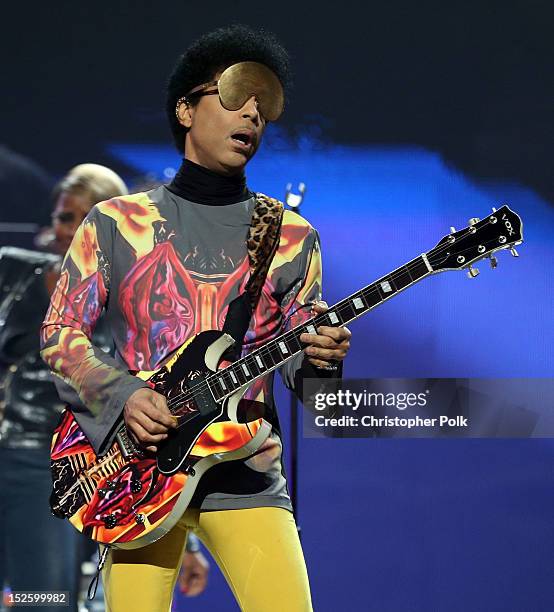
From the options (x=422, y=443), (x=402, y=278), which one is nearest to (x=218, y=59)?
(x=402, y=278)

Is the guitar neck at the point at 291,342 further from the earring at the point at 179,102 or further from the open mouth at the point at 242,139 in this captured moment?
the earring at the point at 179,102

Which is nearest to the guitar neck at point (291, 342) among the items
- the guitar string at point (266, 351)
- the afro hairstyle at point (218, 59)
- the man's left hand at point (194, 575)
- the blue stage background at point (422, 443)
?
the guitar string at point (266, 351)

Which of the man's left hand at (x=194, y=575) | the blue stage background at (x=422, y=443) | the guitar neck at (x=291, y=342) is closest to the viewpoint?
the guitar neck at (x=291, y=342)

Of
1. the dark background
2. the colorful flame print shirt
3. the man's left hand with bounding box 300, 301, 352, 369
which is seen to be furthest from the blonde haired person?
the man's left hand with bounding box 300, 301, 352, 369

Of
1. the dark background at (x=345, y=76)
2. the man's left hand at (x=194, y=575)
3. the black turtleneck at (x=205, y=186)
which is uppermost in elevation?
the dark background at (x=345, y=76)

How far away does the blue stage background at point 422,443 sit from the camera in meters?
3.93

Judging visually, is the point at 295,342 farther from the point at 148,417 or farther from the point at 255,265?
the point at 148,417

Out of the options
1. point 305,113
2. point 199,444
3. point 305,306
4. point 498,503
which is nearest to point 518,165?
point 305,113

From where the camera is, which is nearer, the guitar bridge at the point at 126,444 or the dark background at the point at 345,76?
the guitar bridge at the point at 126,444

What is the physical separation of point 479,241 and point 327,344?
0.42 meters

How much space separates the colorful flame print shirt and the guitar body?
0.15ft

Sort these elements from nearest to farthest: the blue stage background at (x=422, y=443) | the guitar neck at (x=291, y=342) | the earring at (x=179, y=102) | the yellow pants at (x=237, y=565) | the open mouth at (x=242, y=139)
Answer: the yellow pants at (x=237, y=565) < the guitar neck at (x=291, y=342) < the open mouth at (x=242, y=139) < the earring at (x=179, y=102) < the blue stage background at (x=422, y=443)

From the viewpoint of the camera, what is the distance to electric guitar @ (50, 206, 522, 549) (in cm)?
218

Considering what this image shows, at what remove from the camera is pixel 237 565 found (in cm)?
220
